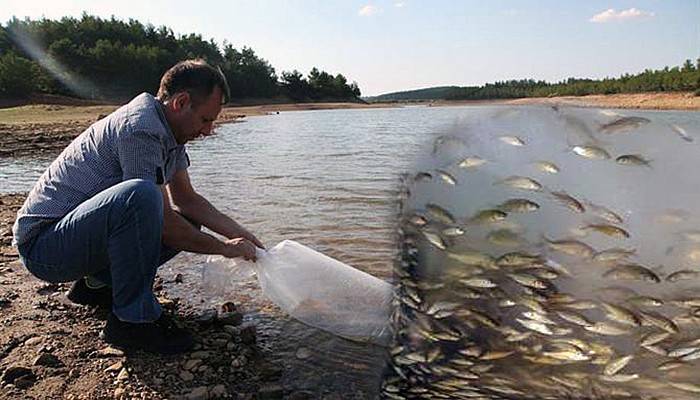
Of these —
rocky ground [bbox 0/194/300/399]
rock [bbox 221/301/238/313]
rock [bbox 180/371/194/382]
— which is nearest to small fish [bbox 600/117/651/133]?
rocky ground [bbox 0/194/300/399]

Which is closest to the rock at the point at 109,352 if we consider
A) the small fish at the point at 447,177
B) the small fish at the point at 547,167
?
the small fish at the point at 447,177

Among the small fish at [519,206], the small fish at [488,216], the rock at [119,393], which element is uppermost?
the small fish at [519,206]

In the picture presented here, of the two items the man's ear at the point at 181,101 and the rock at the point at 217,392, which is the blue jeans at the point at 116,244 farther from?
the rock at the point at 217,392

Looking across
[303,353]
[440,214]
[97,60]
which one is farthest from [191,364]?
[97,60]

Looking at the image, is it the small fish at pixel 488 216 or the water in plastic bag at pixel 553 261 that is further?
the small fish at pixel 488 216

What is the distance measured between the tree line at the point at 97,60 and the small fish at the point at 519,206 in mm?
49264

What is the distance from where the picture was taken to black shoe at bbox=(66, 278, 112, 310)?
3.75 metres

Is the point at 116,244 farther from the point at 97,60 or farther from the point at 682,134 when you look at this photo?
the point at 97,60

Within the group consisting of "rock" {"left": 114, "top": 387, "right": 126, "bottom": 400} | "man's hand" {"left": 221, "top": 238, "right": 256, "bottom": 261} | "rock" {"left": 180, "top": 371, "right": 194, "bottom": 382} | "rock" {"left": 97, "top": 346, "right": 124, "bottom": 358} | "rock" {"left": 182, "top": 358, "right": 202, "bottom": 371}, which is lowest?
"rock" {"left": 180, "top": 371, "right": 194, "bottom": 382}

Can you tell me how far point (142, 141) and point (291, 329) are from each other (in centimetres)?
139

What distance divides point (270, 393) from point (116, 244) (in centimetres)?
101

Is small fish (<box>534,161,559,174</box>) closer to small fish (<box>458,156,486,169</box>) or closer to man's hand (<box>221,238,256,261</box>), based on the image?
small fish (<box>458,156,486,169</box>)

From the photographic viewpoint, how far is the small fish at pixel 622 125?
102 inches

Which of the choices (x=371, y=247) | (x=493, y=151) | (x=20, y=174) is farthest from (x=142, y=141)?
(x=20, y=174)
